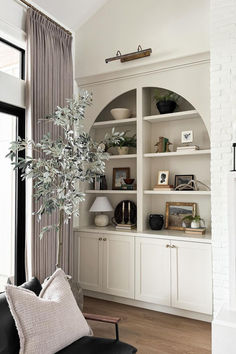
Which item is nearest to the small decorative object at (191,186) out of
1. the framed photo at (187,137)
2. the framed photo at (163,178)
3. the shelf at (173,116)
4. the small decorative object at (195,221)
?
the framed photo at (163,178)

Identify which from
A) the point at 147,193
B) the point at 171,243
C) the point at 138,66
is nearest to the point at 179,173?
the point at 147,193

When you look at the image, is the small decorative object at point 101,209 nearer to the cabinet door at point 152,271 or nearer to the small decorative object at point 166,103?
the cabinet door at point 152,271

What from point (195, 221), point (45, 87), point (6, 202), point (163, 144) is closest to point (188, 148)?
point (163, 144)

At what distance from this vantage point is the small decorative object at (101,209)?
3713mm

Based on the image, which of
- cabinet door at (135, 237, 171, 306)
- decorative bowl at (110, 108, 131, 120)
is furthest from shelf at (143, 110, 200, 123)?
cabinet door at (135, 237, 171, 306)

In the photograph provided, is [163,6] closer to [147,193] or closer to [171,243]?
[147,193]

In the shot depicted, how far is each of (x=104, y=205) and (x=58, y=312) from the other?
1.94 m

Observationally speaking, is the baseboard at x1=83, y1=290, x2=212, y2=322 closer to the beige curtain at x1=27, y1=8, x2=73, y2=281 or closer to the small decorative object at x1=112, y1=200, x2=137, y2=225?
the beige curtain at x1=27, y1=8, x2=73, y2=281

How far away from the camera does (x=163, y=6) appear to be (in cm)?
347

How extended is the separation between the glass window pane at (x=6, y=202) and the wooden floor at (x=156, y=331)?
3.36 feet

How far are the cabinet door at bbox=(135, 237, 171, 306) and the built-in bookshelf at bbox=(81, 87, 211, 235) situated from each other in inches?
10.1

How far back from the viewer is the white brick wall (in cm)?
279

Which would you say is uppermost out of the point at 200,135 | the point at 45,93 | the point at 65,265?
the point at 45,93

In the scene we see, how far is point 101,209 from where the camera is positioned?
3697mm
